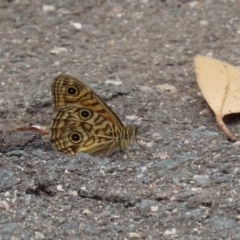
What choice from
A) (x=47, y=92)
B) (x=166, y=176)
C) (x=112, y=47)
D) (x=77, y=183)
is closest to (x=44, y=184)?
(x=77, y=183)

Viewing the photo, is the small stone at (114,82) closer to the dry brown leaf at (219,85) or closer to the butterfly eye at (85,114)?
the dry brown leaf at (219,85)

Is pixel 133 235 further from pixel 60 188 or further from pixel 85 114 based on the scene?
pixel 85 114

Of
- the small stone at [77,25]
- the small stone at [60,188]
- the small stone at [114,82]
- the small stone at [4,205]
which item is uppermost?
the small stone at [60,188]

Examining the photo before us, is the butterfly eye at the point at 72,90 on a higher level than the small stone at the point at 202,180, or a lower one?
higher

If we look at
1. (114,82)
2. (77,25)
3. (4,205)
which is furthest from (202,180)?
(77,25)

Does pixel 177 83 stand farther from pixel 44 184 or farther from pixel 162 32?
pixel 44 184

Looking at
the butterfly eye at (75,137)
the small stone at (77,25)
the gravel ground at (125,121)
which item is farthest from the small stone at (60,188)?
the small stone at (77,25)

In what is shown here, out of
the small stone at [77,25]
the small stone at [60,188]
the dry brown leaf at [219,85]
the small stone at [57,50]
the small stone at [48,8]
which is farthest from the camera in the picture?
the small stone at [48,8]

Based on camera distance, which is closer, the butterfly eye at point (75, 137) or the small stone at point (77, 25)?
the butterfly eye at point (75, 137)
